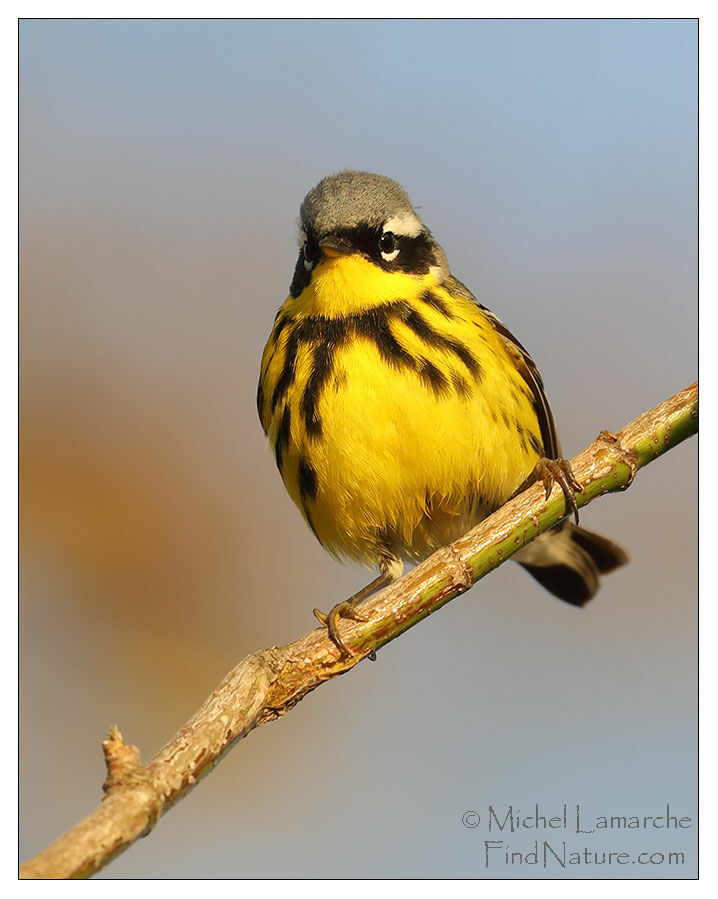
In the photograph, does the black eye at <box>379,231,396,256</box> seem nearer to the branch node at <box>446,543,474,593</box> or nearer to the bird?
the bird

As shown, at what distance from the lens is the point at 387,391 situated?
3.91m

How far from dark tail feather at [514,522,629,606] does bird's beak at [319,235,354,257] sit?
68.3 inches

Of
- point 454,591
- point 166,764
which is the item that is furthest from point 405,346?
point 166,764

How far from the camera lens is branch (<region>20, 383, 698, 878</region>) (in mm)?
2471

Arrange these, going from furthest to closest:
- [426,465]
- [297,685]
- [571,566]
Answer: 1. [571,566]
2. [426,465]
3. [297,685]

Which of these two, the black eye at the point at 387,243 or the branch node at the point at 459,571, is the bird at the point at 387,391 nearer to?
the black eye at the point at 387,243

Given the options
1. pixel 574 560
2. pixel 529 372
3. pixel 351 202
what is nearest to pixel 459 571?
pixel 529 372

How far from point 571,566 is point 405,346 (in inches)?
66.5

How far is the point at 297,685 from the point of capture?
2.91 m

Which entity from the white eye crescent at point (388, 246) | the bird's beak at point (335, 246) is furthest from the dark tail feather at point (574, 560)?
the bird's beak at point (335, 246)

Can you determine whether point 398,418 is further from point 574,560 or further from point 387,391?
point 574,560

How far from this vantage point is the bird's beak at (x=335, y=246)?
4.14m

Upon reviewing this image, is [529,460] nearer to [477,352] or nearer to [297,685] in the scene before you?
[477,352]
